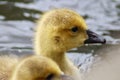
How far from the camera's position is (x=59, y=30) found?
5289 millimetres

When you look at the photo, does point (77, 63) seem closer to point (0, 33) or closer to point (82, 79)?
point (82, 79)

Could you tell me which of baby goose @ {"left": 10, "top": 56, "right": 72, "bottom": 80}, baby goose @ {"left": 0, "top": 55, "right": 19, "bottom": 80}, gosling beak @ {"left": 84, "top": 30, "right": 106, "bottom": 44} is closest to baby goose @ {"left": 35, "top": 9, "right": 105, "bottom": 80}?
gosling beak @ {"left": 84, "top": 30, "right": 106, "bottom": 44}

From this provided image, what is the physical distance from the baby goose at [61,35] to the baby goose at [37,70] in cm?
72

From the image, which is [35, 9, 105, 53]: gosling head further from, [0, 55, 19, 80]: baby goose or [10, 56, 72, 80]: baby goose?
[10, 56, 72, 80]: baby goose

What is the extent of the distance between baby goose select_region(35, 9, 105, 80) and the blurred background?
2.46 feet

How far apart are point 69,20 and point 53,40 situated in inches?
8.0

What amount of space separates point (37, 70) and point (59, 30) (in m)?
0.82

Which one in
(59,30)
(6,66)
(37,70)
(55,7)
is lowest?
(37,70)

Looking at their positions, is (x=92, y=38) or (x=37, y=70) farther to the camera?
(x=92, y=38)

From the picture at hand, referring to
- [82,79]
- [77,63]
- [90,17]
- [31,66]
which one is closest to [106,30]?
[90,17]

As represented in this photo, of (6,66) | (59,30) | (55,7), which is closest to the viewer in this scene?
(59,30)

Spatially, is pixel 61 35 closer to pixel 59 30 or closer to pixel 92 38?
pixel 59 30

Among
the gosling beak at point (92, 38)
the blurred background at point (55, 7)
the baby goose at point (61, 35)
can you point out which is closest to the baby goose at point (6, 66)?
the baby goose at point (61, 35)

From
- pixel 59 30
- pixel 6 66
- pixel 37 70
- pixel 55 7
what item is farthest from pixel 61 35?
pixel 55 7
